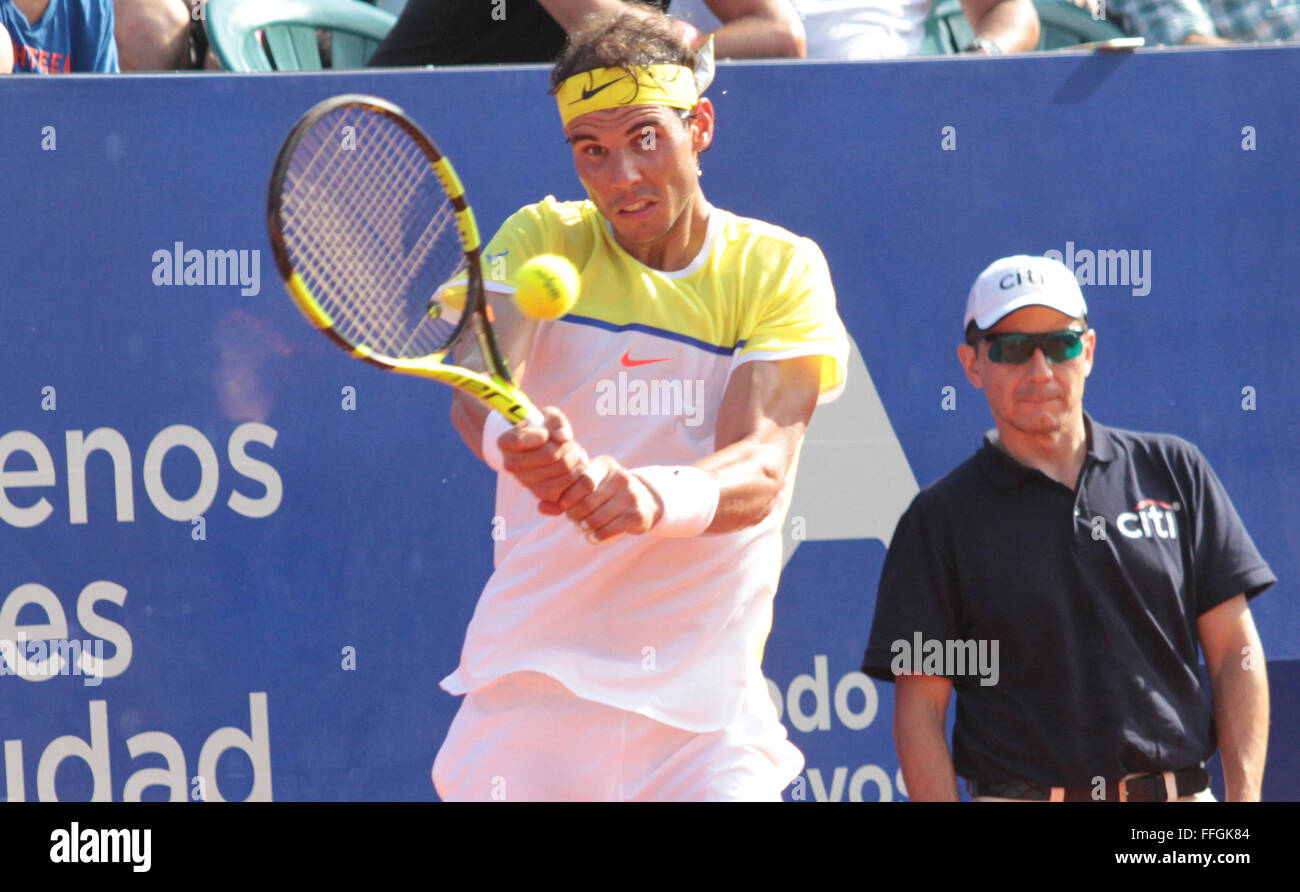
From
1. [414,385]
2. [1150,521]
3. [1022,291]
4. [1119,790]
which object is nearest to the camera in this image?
[1119,790]

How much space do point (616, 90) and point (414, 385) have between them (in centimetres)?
127

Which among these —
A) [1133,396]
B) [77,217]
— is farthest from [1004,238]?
[77,217]

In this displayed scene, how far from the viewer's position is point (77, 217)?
371 cm

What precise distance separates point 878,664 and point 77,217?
216 centimetres

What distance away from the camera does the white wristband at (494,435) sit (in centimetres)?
243

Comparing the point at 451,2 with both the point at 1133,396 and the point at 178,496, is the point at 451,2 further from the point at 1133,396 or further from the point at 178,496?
the point at 1133,396

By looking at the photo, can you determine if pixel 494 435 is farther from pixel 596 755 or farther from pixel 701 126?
pixel 701 126

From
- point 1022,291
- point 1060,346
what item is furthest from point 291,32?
point 1060,346

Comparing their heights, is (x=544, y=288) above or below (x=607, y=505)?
above

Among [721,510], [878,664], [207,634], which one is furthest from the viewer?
[207,634]

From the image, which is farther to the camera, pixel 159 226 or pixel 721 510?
pixel 159 226

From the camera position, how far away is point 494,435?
2.46 meters

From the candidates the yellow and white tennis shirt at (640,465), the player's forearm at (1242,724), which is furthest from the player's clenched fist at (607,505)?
the player's forearm at (1242,724)

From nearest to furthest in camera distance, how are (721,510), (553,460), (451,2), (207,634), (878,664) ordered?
(553,460), (721,510), (878,664), (207,634), (451,2)
